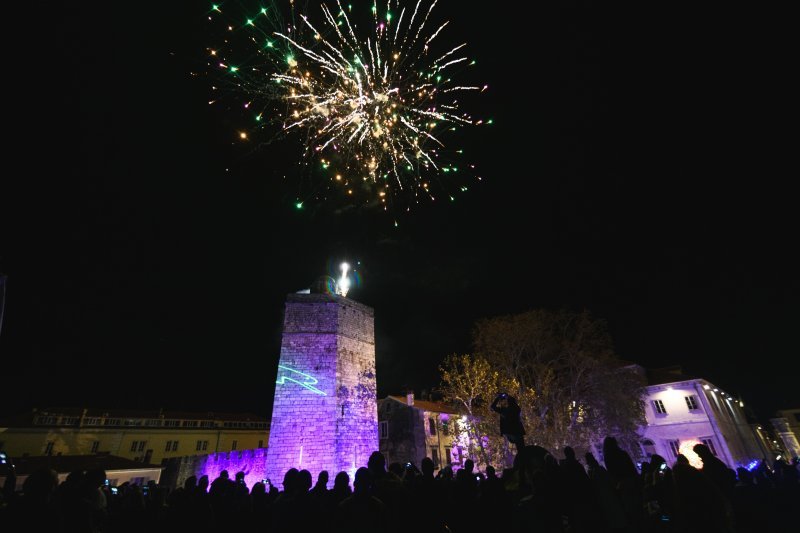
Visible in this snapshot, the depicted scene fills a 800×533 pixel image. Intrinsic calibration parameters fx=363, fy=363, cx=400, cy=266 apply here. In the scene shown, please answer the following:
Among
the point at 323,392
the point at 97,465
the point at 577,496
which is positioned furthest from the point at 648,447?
the point at 97,465

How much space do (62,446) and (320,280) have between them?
3064cm

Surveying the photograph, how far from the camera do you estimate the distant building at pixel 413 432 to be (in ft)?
94.1

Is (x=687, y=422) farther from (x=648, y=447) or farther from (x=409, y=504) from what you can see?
(x=409, y=504)

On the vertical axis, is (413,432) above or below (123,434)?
below

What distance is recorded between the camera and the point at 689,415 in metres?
24.1

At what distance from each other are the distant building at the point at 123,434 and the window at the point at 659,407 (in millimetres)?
39214

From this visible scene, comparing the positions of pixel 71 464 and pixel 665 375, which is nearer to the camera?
pixel 71 464

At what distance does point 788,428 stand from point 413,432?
194 feet

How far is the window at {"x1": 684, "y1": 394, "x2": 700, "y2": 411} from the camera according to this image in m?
24.1

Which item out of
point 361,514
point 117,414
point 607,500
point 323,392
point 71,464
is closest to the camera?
point 361,514

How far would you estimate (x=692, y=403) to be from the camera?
960 inches

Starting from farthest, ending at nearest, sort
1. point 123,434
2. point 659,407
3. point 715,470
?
1. point 123,434
2. point 659,407
3. point 715,470

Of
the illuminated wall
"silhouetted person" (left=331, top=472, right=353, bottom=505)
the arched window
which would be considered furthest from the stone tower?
the arched window

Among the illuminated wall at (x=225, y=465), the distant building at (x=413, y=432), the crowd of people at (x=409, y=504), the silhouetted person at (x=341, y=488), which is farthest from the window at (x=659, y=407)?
the silhouetted person at (x=341, y=488)
